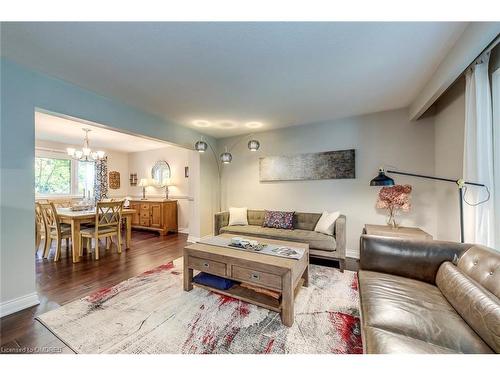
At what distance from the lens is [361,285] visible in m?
1.57

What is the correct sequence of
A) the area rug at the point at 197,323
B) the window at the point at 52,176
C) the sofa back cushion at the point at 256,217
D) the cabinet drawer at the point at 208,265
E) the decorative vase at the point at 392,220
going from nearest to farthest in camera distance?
the area rug at the point at 197,323 → the cabinet drawer at the point at 208,265 → the decorative vase at the point at 392,220 → the sofa back cushion at the point at 256,217 → the window at the point at 52,176

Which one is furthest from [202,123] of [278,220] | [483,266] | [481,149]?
[483,266]

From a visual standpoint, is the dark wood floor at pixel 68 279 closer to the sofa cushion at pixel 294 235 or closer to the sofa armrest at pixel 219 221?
the sofa cushion at pixel 294 235

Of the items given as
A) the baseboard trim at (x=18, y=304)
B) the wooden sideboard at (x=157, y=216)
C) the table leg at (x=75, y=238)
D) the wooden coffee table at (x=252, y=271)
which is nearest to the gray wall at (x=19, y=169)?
the baseboard trim at (x=18, y=304)

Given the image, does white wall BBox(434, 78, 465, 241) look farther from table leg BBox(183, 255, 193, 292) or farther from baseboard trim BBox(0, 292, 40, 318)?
baseboard trim BBox(0, 292, 40, 318)

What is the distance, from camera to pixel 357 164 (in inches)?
134

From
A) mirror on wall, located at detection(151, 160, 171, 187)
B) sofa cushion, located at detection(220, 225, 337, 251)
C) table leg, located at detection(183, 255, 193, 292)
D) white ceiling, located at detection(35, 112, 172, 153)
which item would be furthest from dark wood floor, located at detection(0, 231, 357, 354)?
white ceiling, located at detection(35, 112, 172, 153)

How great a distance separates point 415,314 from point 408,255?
0.69 m

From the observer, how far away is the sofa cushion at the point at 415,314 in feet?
3.26
